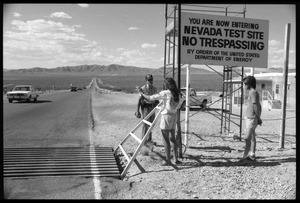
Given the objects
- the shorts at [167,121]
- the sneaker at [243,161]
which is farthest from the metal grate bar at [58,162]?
the sneaker at [243,161]

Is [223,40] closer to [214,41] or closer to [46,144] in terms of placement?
[214,41]

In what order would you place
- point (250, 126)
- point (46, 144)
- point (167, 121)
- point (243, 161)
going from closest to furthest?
point (167, 121) < point (250, 126) < point (243, 161) < point (46, 144)

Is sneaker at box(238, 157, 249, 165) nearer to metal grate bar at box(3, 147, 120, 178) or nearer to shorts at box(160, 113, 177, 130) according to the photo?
shorts at box(160, 113, 177, 130)

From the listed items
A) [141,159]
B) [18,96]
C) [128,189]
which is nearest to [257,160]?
[141,159]

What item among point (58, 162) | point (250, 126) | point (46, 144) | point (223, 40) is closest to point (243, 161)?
point (250, 126)

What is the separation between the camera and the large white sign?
292 inches

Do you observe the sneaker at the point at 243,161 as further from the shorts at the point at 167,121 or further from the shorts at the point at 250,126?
the shorts at the point at 167,121

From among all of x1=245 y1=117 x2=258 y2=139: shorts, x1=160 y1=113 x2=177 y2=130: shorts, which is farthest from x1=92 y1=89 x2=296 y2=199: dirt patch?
x1=160 y1=113 x2=177 y2=130: shorts

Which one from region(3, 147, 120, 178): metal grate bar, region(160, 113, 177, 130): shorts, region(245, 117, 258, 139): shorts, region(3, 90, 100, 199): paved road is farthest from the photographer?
region(245, 117, 258, 139): shorts

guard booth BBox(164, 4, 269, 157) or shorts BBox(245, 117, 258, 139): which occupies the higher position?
guard booth BBox(164, 4, 269, 157)

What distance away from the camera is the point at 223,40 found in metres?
7.78

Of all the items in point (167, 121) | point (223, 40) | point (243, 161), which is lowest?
point (243, 161)

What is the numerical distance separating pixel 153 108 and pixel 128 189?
10.0ft

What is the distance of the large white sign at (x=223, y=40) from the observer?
742 centimetres
